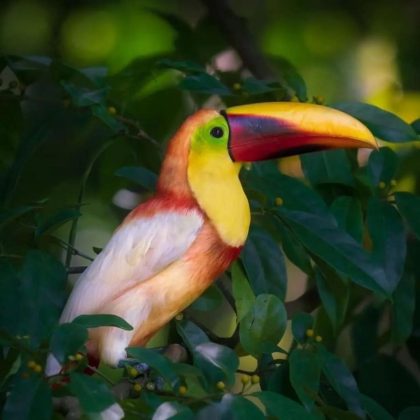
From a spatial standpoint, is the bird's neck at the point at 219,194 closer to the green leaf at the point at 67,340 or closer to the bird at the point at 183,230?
the bird at the point at 183,230

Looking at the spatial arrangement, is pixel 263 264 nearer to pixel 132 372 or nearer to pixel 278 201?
pixel 278 201

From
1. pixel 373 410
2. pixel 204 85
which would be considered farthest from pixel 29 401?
pixel 204 85

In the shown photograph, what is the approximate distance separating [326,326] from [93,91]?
0.47m

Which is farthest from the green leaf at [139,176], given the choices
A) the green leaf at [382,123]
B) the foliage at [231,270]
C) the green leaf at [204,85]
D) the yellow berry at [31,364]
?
the yellow berry at [31,364]

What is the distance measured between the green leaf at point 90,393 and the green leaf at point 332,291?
1.31ft

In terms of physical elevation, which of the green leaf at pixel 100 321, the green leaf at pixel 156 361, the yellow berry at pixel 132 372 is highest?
the green leaf at pixel 100 321

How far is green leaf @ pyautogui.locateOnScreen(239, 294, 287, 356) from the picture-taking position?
1.10 meters

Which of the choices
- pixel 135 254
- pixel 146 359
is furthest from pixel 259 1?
pixel 146 359

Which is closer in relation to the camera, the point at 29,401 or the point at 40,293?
the point at 29,401

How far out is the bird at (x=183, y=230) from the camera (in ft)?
3.56

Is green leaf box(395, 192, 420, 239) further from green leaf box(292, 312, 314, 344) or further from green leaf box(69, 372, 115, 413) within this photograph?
green leaf box(69, 372, 115, 413)

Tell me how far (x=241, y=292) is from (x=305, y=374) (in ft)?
0.52

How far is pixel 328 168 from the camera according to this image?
1370 mm

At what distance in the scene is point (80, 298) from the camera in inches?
43.0
